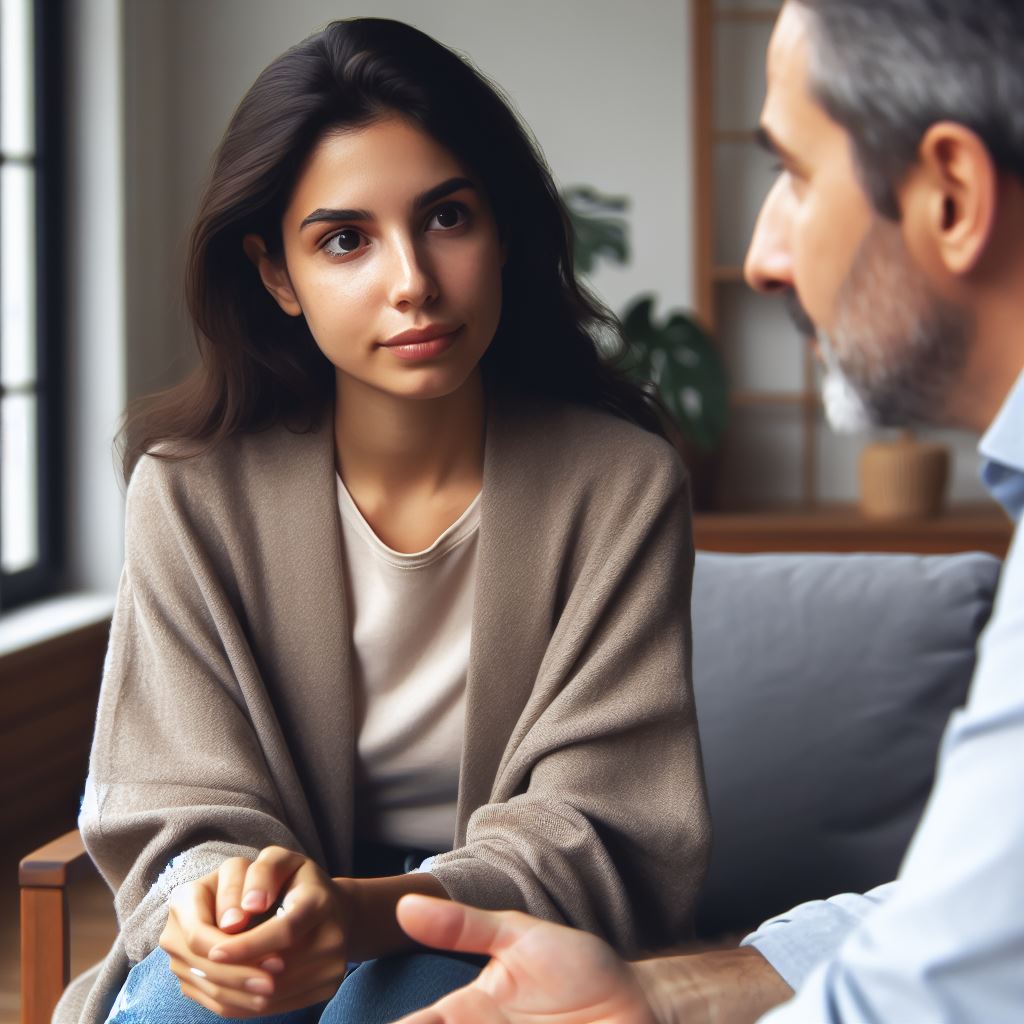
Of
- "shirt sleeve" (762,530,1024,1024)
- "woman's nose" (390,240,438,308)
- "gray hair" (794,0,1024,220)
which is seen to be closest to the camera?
"shirt sleeve" (762,530,1024,1024)

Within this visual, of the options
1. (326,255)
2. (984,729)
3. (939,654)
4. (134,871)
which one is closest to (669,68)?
(939,654)

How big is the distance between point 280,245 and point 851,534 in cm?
294

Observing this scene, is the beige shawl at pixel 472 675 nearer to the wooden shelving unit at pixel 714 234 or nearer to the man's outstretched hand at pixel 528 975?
the man's outstretched hand at pixel 528 975

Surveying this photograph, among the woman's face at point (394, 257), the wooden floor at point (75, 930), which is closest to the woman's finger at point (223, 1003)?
the woman's face at point (394, 257)

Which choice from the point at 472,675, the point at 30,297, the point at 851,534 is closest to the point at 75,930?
the point at 30,297

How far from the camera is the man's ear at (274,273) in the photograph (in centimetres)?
165

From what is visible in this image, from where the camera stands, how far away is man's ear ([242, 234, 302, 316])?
165 centimetres

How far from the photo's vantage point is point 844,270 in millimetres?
942

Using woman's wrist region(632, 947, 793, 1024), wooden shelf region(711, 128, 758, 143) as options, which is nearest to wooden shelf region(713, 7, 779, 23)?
wooden shelf region(711, 128, 758, 143)

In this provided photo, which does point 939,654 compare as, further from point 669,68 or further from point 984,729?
point 669,68

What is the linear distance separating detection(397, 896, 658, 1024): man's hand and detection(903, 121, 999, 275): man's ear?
550 mm

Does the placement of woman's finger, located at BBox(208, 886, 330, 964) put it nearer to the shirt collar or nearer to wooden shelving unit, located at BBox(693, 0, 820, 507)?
the shirt collar

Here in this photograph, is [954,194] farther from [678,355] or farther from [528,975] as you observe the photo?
[678,355]

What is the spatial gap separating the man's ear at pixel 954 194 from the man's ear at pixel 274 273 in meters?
0.90
